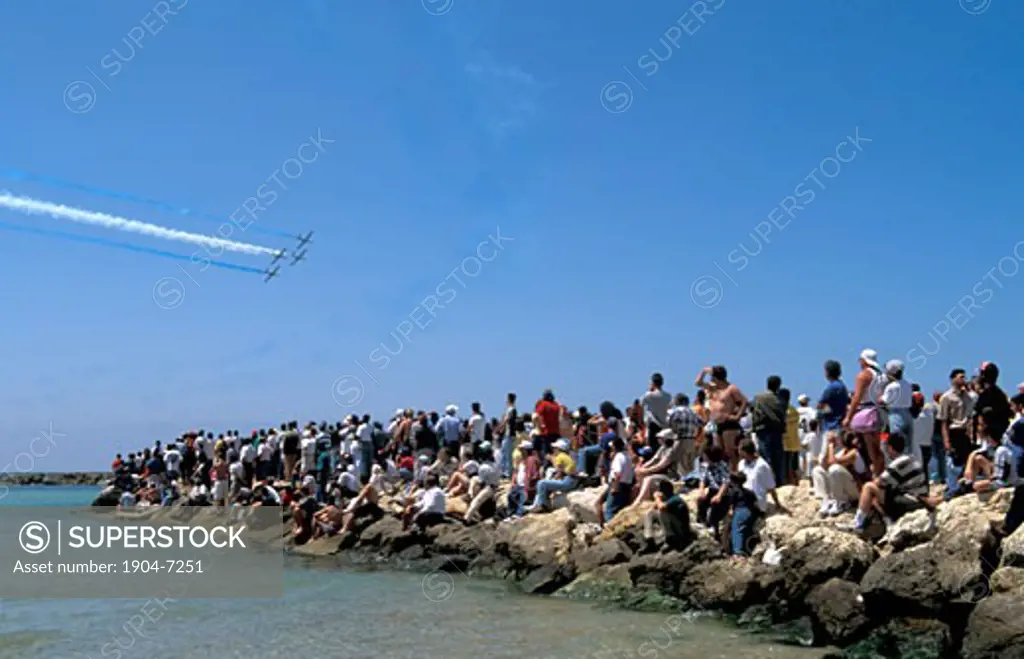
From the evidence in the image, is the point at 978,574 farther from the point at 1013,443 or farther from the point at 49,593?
the point at 49,593

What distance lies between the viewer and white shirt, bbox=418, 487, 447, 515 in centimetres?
2417

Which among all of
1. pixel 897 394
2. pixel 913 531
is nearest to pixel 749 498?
pixel 913 531

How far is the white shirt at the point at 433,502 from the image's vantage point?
952 inches

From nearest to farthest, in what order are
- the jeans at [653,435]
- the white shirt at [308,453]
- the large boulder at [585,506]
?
the large boulder at [585,506] < the jeans at [653,435] < the white shirt at [308,453]

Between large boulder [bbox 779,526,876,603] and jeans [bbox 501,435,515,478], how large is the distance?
12753mm

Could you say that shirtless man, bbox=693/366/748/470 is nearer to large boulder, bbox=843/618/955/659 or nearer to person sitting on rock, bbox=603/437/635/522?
person sitting on rock, bbox=603/437/635/522

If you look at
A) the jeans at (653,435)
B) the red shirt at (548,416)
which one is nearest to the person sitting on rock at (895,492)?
the jeans at (653,435)

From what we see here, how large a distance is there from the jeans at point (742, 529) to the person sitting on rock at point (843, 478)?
1.29m

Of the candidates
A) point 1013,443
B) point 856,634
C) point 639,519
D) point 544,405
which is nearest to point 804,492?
point 639,519

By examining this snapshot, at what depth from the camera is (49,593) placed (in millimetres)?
21078

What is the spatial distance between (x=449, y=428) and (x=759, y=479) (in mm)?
13062

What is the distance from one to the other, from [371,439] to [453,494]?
4814mm

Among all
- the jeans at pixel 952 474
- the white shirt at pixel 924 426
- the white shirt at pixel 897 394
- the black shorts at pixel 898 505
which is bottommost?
the black shorts at pixel 898 505

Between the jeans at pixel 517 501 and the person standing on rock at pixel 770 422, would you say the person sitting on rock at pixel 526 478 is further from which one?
the person standing on rock at pixel 770 422
